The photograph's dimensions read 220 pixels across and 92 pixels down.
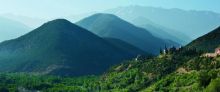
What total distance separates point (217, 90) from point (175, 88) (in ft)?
114

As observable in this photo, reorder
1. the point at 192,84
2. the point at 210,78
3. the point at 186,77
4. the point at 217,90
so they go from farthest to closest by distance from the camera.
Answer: the point at 186,77
the point at 192,84
the point at 210,78
the point at 217,90

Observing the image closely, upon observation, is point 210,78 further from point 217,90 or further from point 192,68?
point 192,68

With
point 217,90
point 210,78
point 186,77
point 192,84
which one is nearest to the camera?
point 217,90

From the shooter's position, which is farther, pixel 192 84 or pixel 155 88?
pixel 155 88

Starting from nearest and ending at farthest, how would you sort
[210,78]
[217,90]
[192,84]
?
1. [217,90]
2. [210,78]
3. [192,84]

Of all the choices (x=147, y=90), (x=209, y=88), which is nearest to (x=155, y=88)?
(x=147, y=90)

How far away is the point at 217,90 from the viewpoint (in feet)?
464

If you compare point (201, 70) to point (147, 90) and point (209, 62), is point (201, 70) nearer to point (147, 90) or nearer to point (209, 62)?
point (209, 62)

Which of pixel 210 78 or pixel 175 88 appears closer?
pixel 210 78

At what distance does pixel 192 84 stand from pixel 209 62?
1796 cm

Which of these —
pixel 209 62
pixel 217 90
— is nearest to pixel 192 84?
pixel 209 62

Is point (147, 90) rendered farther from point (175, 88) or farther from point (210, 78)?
point (210, 78)

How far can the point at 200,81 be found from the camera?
531ft

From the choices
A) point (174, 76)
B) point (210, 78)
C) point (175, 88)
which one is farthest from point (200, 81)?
point (174, 76)
